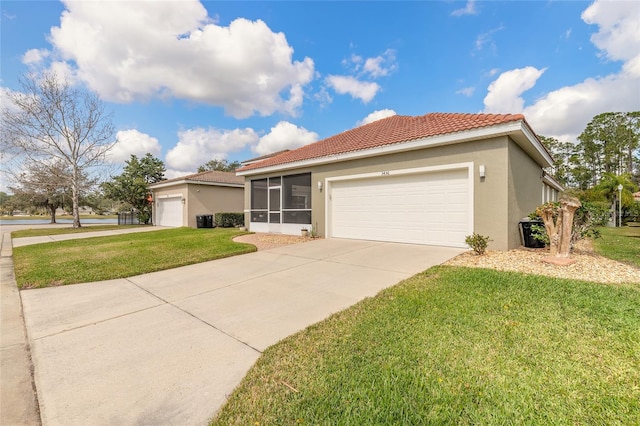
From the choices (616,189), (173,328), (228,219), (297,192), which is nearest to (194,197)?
(228,219)

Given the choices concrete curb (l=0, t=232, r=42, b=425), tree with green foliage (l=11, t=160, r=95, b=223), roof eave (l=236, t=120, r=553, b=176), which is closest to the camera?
concrete curb (l=0, t=232, r=42, b=425)

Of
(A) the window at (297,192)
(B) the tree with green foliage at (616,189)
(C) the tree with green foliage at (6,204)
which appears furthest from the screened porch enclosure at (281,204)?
(C) the tree with green foliage at (6,204)

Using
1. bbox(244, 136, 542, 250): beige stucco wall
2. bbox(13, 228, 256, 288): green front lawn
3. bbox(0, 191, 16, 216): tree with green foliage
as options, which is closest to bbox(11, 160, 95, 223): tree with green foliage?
bbox(0, 191, 16, 216): tree with green foliage

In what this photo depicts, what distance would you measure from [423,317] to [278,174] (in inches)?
410

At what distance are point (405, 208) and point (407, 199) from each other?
0.31 metres

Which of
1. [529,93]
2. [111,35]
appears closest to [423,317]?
[111,35]

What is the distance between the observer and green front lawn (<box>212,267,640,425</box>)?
1.84m

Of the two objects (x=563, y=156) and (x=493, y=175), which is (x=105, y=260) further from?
(x=563, y=156)

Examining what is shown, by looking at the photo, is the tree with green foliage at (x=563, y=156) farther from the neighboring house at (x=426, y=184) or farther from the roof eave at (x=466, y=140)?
the neighboring house at (x=426, y=184)

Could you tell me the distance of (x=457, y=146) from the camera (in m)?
7.64

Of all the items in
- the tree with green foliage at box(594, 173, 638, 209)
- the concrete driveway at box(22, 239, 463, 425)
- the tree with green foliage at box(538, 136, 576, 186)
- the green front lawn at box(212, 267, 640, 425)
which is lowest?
the concrete driveway at box(22, 239, 463, 425)

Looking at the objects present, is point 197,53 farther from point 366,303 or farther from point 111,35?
point 366,303

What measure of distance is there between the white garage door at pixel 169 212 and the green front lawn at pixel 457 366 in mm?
19421

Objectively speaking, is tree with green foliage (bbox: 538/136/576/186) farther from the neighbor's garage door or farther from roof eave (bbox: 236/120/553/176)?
the neighbor's garage door
